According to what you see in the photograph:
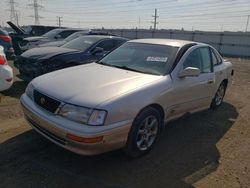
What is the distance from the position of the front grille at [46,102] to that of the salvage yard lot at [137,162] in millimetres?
678

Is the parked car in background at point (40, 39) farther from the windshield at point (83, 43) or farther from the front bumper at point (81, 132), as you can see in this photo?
the front bumper at point (81, 132)

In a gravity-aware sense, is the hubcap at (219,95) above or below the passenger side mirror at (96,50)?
below

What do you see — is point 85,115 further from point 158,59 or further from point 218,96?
point 218,96

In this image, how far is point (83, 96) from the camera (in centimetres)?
286

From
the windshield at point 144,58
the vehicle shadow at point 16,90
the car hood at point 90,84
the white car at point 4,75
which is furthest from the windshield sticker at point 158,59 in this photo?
the vehicle shadow at point 16,90

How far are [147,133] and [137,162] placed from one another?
1.37ft

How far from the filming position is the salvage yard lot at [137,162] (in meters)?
2.83

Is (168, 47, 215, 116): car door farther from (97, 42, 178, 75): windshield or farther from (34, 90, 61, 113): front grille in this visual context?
(34, 90, 61, 113): front grille

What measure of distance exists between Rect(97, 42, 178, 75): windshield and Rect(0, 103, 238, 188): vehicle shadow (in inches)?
46.6

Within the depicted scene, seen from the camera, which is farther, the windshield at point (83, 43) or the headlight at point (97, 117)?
the windshield at point (83, 43)

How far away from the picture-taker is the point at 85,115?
2.71 m

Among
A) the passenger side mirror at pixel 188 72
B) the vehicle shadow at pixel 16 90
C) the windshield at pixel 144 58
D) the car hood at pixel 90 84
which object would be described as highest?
the windshield at pixel 144 58

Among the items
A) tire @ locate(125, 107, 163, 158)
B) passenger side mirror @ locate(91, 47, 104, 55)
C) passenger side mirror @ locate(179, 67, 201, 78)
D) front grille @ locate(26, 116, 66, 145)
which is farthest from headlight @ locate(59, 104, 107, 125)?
passenger side mirror @ locate(91, 47, 104, 55)

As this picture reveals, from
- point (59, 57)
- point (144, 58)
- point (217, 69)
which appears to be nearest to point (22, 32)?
point (59, 57)
